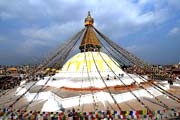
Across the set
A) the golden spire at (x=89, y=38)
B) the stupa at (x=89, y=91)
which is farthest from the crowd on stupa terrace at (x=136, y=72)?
the golden spire at (x=89, y=38)

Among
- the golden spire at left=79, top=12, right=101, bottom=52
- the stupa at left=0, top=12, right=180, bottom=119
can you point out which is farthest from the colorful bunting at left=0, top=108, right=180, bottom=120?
the golden spire at left=79, top=12, right=101, bottom=52

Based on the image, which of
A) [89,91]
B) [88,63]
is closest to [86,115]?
[89,91]

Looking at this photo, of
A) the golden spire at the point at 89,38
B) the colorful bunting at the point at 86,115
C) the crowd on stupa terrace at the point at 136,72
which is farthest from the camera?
the golden spire at the point at 89,38

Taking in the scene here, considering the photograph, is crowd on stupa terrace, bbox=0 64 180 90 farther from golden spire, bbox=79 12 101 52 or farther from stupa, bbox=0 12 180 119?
golden spire, bbox=79 12 101 52

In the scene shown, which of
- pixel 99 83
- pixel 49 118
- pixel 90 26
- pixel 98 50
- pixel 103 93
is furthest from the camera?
pixel 98 50

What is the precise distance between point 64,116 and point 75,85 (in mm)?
7400

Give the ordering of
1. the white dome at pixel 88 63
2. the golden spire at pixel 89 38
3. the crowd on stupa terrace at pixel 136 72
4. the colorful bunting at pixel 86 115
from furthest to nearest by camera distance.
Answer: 1. the white dome at pixel 88 63
2. the golden spire at pixel 89 38
3. the crowd on stupa terrace at pixel 136 72
4. the colorful bunting at pixel 86 115

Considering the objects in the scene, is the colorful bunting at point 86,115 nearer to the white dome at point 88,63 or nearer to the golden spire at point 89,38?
the golden spire at point 89,38

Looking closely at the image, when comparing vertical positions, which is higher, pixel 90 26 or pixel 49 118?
pixel 90 26

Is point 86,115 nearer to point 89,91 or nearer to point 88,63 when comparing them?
point 89,91

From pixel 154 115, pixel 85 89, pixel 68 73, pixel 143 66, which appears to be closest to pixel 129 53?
pixel 143 66

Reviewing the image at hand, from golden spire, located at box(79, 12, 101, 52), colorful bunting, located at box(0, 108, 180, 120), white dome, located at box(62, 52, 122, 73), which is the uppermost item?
golden spire, located at box(79, 12, 101, 52)

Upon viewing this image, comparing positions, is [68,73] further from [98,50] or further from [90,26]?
[90,26]

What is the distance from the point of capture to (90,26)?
1464 cm
